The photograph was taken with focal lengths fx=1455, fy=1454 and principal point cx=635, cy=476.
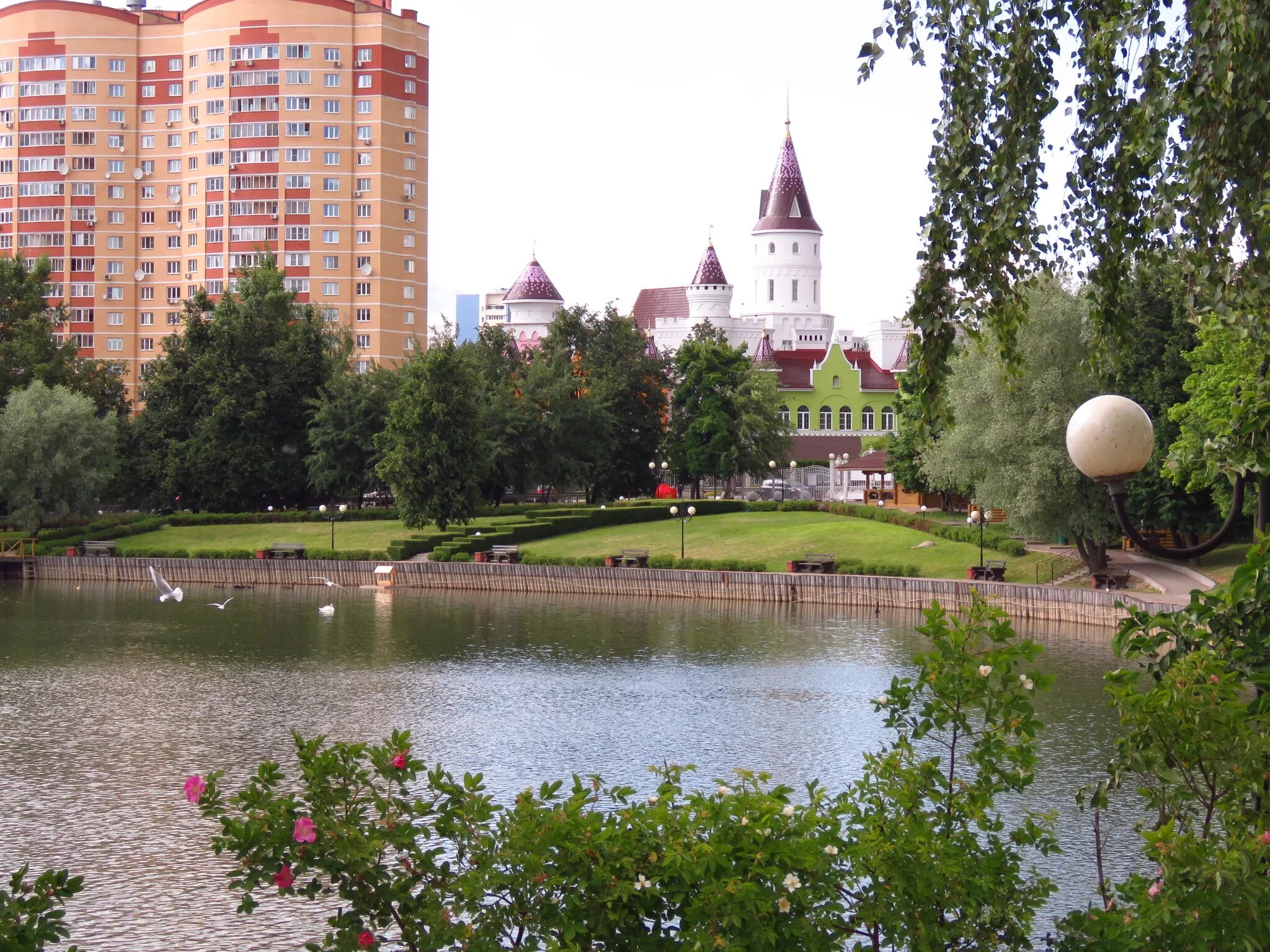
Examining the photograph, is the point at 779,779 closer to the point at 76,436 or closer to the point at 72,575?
the point at 72,575

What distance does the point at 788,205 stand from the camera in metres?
125

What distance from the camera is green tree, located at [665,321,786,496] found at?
7450cm

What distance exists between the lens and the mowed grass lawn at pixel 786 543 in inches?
1923

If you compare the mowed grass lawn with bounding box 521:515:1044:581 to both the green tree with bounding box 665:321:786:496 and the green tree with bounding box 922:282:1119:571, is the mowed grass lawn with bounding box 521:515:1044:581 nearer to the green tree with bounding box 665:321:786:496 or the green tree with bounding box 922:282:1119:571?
the green tree with bounding box 922:282:1119:571

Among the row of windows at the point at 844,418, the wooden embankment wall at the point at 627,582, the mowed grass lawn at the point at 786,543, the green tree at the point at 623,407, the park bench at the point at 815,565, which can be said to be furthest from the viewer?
the row of windows at the point at 844,418

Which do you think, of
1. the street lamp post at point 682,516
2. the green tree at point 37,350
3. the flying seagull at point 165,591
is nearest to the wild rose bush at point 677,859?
the flying seagull at point 165,591

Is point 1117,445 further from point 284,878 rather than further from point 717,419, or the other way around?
point 717,419

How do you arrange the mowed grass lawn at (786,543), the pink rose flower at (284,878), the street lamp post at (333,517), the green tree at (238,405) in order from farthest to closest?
the green tree at (238,405)
the street lamp post at (333,517)
the mowed grass lawn at (786,543)
the pink rose flower at (284,878)

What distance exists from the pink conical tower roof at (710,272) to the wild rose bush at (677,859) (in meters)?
114

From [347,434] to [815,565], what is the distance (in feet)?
82.6

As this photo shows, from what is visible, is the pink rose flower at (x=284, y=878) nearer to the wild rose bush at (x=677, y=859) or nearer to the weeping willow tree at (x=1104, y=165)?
the wild rose bush at (x=677, y=859)

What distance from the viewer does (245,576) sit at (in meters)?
51.9

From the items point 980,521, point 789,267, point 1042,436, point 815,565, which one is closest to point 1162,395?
point 1042,436

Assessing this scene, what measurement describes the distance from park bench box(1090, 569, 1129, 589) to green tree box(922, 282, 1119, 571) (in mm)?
1165
